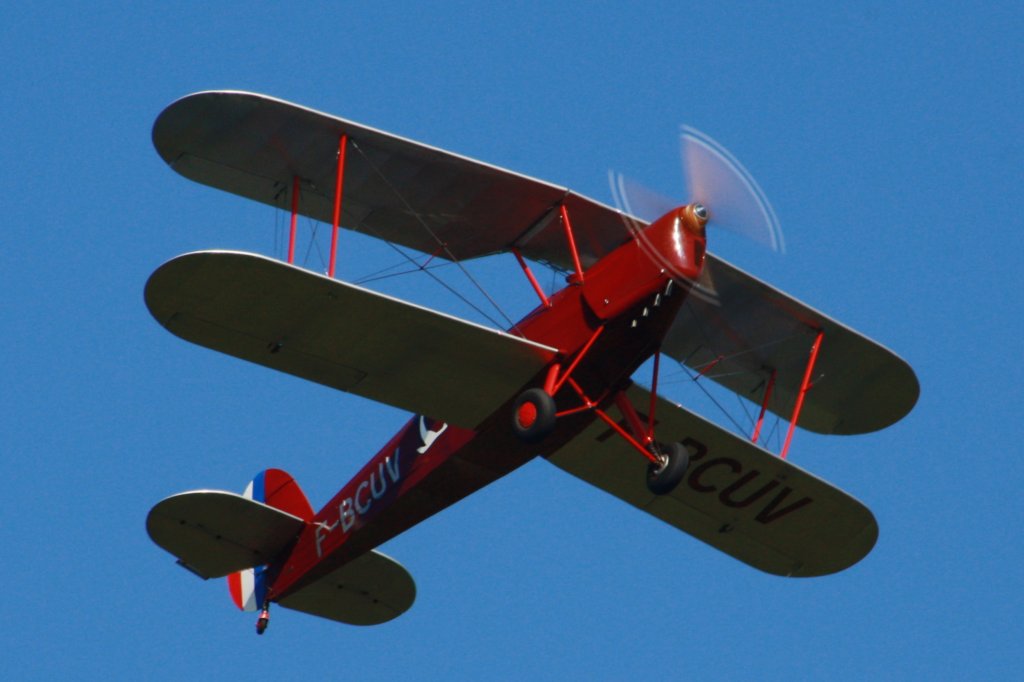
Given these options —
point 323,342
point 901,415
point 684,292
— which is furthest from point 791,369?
point 323,342

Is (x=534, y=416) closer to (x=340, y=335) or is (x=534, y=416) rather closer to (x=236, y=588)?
(x=340, y=335)

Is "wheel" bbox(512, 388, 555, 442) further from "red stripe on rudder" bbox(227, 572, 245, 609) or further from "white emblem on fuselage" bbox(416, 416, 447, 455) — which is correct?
"red stripe on rudder" bbox(227, 572, 245, 609)

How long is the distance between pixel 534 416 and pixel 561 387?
20.5 inches

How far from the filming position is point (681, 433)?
1784cm

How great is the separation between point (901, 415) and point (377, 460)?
5.09 meters

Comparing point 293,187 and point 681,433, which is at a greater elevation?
point 293,187

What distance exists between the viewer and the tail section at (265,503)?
19.8 metres

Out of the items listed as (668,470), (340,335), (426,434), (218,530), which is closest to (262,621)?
(218,530)

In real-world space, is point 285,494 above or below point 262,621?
above

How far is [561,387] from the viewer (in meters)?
16.3

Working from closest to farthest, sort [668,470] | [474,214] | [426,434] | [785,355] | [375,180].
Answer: [668,470]
[375,180]
[474,214]
[426,434]
[785,355]

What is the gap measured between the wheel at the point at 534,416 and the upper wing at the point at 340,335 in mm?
450

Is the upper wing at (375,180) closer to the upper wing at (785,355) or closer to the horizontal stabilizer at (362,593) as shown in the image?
the upper wing at (785,355)

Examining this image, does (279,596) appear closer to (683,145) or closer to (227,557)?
(227,557)
